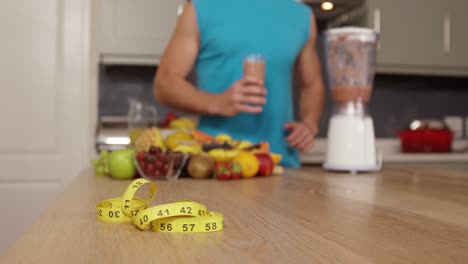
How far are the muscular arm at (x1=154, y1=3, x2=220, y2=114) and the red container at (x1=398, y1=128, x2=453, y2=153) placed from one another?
175cm

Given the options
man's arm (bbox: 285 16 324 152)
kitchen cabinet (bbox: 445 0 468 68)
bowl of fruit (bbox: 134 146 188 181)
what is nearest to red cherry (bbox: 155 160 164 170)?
bowl of fruit (bbox: 134 146 188 181)

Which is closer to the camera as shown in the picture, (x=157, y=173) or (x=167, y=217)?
(x=167, y=217)

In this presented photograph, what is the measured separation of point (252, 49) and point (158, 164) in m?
0.58

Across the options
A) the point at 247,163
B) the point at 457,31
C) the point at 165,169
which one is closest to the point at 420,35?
the point at 457,31

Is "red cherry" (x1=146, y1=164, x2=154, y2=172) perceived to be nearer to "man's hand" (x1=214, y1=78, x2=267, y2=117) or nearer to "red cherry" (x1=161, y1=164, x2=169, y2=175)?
"red cherry" (x1=161, y1=164, x2=169, y2=175)

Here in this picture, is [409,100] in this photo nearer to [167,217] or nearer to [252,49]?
[252,49]

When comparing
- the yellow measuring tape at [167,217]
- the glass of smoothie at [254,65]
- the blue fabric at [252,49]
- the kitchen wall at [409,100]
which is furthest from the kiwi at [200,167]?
the kitchen wall at [409,100]

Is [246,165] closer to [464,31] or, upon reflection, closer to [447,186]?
[447,186]

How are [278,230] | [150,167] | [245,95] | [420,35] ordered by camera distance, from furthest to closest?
1. [420,35]
2. [245,95]
3. [150,167]
4. [278,230]

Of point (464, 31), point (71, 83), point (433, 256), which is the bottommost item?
point (433, 256)

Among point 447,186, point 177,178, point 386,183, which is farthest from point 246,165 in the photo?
point 447,186

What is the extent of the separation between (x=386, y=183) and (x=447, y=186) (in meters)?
0.11

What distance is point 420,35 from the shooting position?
125 inches

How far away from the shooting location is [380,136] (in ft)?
11.7
